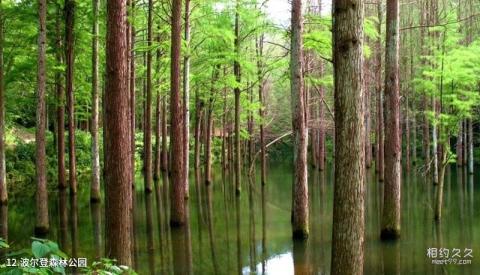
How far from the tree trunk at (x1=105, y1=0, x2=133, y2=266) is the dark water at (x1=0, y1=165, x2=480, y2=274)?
2.54 metres

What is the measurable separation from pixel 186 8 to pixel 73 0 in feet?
13.7

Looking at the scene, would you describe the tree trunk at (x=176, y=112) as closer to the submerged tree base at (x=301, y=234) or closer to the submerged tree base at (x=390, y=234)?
the submerged tree base at (x=301, y=234)

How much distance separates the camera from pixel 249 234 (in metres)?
13.0

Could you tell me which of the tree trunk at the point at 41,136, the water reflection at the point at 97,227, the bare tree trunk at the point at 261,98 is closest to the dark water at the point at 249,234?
the water reflection at the point at 97,227

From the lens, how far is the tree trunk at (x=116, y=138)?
22.1 feet

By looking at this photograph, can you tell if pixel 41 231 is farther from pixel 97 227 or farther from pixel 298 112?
pixel 298 112

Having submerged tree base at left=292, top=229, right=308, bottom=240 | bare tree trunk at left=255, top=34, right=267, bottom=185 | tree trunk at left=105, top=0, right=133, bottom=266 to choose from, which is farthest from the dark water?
tree trunk at left=105, top=0, right=133, bottom=266

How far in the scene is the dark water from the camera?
9.80m

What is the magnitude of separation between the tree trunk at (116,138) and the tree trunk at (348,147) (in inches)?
126

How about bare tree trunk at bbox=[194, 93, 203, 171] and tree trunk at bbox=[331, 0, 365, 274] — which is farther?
bare tree trunk at bbox=[194, 93, 203, 171]

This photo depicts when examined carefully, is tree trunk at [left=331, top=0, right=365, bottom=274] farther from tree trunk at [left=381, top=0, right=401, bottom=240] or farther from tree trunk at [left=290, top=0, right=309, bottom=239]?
tree trunk at [left=381, top=0, right=401, bottom=240]

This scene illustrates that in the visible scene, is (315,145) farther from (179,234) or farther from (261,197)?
(179,234)

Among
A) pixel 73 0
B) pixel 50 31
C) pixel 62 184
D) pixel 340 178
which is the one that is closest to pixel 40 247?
pixel 340 178

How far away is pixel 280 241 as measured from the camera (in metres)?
12.1
